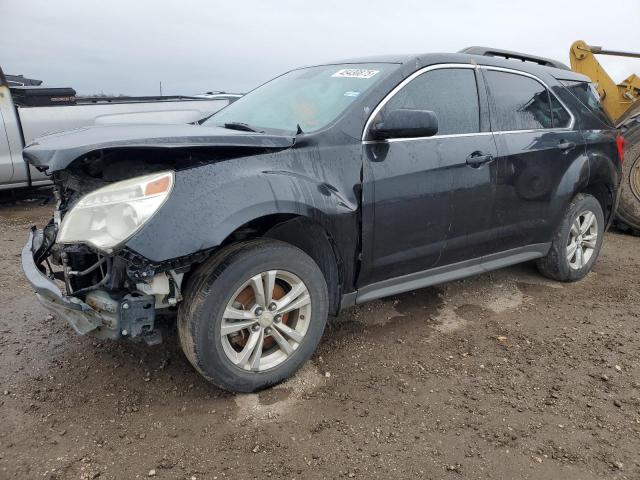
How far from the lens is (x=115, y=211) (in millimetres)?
2281

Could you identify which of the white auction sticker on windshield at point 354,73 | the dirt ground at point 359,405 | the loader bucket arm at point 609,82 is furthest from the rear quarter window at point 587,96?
the loader bucket arm at point 609,82

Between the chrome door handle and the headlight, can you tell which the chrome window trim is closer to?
the chrome door handle

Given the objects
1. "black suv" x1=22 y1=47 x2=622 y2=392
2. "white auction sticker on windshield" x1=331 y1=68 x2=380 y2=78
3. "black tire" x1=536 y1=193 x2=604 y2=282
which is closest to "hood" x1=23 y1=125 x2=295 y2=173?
"black suv" x1=22 y1=47 x2=622 y2=392

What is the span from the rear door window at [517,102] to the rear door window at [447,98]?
197 mm

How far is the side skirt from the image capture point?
3.11 meters

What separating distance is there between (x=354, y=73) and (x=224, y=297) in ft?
5.54

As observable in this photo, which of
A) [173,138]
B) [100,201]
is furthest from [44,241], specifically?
[173,138]

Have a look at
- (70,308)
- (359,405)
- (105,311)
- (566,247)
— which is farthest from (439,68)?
(70,308)

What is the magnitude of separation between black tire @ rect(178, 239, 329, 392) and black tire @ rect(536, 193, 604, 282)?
97.7 inches

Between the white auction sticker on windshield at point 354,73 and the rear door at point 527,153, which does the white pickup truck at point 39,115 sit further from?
the rear door at point 527,153

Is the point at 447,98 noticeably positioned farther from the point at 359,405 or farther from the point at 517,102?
the point at 359,405

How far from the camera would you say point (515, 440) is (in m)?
2.44

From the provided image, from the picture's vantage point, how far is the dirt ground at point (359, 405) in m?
2.26

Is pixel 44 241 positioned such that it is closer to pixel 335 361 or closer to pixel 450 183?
pixel 335 361
